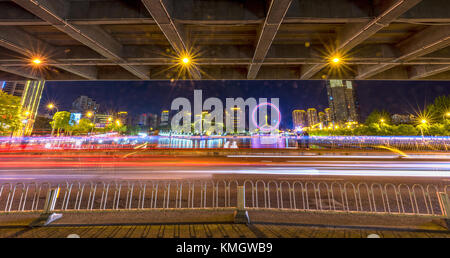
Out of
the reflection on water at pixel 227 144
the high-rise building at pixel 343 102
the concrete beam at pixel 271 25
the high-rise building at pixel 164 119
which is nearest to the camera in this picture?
the concrete beam at pixel 271 25

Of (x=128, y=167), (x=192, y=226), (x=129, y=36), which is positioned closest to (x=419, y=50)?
(x=192, y=226)

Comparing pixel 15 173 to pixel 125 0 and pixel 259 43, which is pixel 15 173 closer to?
pixel 125 0

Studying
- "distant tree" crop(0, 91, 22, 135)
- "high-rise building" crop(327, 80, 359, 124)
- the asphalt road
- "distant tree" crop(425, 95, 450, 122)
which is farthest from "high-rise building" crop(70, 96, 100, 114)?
"high-rise building" crop(327, 80, 359, 124)

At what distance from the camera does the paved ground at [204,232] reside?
3689 mm

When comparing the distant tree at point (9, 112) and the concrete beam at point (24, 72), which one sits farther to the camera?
the distant tree at point (9, 112)

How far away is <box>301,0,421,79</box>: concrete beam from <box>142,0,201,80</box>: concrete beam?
6392 millimetres

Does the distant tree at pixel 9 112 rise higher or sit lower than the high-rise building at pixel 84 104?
lower

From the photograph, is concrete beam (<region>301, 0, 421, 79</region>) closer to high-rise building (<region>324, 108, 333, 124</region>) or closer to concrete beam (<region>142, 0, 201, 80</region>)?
concrete beam (<region>142, 0, 201, 80</region>)

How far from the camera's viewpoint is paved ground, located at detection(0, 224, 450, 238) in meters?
3.69

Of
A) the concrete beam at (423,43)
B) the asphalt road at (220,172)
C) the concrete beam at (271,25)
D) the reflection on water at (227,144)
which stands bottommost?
the asphalt road at (220,172)

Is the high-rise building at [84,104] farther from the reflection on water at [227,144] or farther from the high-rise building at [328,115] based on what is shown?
the high-rise building at [328,115]

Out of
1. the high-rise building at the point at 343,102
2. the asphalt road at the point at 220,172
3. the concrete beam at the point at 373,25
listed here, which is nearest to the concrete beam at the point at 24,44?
the asphalt road at the point at 220,172

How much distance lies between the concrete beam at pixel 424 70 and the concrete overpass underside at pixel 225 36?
0.04 metres

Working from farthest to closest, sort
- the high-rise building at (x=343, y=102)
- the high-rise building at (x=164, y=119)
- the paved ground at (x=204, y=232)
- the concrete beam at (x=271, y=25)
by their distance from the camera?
1. the high-rise building at (x=343, y=102)
2. the high-rise building at (x=164, y=119)
3. the concrete beam at (x=271, y=25)
4. the paved ground at (x=204, y=232)
